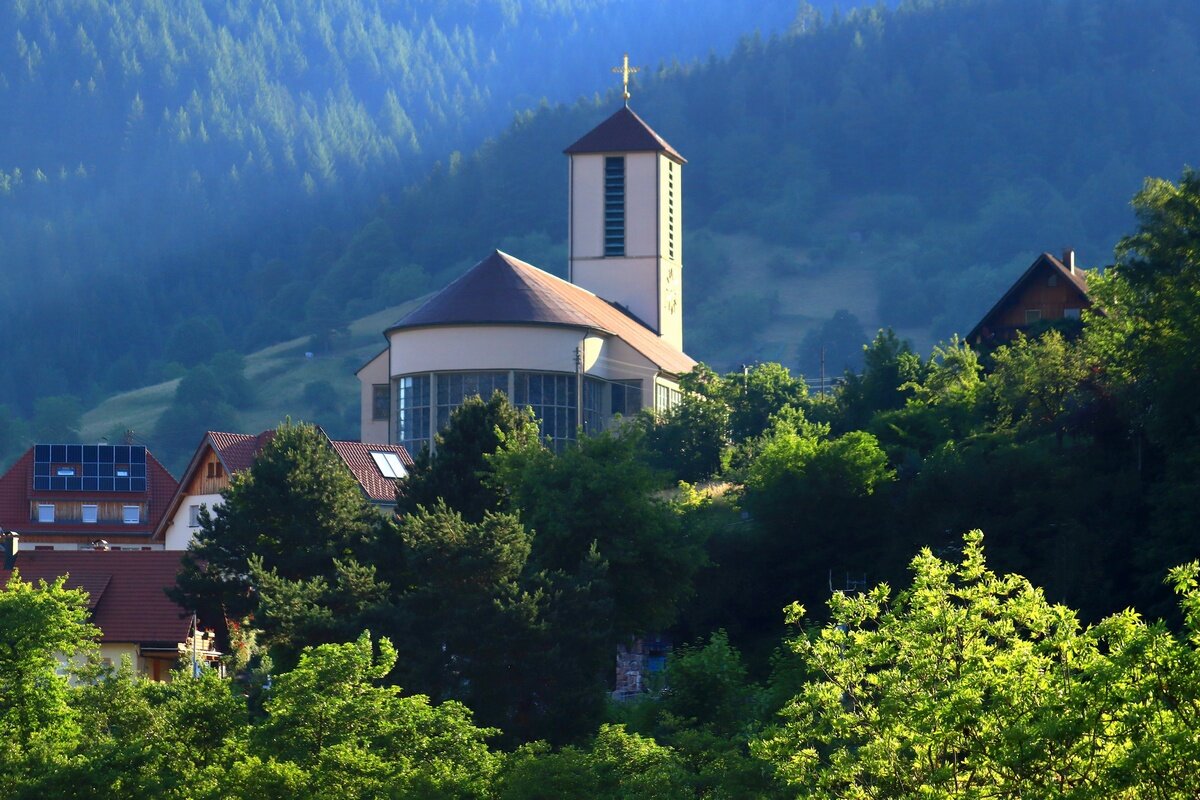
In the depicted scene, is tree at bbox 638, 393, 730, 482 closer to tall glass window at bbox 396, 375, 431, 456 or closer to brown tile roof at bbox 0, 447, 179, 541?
tall glass window at bbox 396, 375, 431, 456

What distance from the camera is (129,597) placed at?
59719 mm

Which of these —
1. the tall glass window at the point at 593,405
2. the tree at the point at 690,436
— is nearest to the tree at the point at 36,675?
the tree at the point at 690,436

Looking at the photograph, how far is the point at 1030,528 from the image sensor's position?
50.3m

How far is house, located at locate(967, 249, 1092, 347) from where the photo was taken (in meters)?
81.0

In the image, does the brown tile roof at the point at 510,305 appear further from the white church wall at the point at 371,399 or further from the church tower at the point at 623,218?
the church tower at the point at 623,218

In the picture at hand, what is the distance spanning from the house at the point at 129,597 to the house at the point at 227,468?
11453 mm

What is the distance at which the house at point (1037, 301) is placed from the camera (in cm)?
A: 8100

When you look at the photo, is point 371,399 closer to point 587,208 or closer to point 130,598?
point 587,208

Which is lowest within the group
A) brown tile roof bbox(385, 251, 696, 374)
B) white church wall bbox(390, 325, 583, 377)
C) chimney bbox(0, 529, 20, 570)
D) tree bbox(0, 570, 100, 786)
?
tree bbox(0, 570, 100, 786)

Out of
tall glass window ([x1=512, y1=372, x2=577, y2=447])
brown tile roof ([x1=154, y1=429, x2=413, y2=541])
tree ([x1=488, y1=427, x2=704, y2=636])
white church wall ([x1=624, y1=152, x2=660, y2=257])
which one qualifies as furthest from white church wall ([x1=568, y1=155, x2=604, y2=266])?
tree ([x1=488, y1=427, x2=704, y2=636])

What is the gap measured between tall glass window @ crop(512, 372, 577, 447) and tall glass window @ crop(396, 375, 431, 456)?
3366 millimetres

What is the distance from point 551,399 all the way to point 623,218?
1819 centimetres

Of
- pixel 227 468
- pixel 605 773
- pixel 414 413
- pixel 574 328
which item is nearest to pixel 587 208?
pixel 574 328

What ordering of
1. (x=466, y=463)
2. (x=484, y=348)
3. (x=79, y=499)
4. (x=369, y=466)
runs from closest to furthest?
(x=466, y=463), (x=369, y=466), (x=484, y=348), (x=79, y=499)
